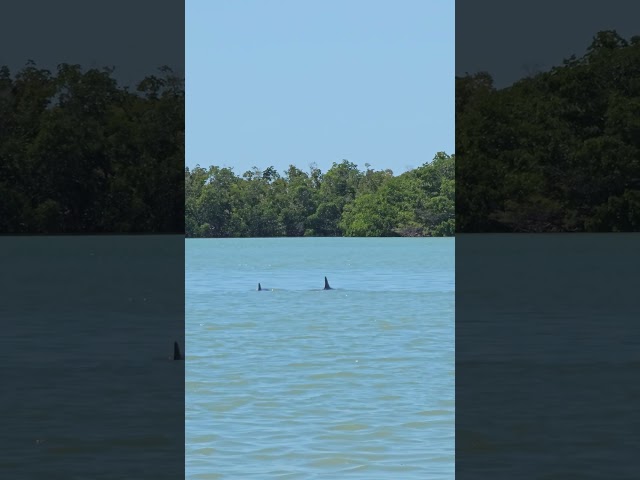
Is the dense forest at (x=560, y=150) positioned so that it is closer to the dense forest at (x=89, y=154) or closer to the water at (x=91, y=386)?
the dense forest at (x=89, y=154)

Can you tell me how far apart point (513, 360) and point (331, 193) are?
582ft

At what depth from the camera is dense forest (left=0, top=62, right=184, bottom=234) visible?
140625 mm

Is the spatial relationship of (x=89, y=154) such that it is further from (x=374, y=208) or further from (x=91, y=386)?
(x=91, y=386)

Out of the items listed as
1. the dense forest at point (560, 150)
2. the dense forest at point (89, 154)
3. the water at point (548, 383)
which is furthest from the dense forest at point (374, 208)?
the water at point (548, 383)

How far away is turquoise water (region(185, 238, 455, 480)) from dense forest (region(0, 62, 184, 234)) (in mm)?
99962

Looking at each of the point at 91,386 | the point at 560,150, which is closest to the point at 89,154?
the point at 560,150

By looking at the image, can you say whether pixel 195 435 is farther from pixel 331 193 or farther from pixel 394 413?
pixel 331 193

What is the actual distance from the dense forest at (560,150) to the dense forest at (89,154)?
98.2 ft

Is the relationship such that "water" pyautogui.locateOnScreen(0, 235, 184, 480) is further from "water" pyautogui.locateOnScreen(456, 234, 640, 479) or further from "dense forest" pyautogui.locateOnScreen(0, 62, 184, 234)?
"dense forest" pyautogui.locateOnScreen(0, 62, 184, 234)

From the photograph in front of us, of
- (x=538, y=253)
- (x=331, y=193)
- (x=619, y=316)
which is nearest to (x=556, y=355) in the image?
(x=619, y=316)

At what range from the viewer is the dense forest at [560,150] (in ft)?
418

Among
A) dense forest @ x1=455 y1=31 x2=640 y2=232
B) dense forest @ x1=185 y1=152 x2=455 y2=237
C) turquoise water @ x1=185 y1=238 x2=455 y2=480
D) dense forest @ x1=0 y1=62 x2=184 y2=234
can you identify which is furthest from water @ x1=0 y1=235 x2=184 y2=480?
dense forest @ x1=185 y1=152 x2=455 y2=237

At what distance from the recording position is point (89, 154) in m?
144

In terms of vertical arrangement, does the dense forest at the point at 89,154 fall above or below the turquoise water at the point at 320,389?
above
